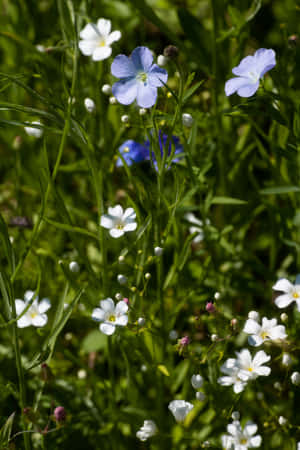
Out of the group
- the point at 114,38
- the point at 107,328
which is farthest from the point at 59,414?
the point at 114,38

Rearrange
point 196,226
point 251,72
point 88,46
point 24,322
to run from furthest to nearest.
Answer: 1. point 196,226
2. point 88,46
3. point 24,322
4. point 251,72

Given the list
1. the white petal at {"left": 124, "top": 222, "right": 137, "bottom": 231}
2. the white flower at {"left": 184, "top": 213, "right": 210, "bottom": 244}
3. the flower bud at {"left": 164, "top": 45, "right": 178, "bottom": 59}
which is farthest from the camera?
the white flower at {"left": 184, "top": 213, "right": 210, "bottom": 244}

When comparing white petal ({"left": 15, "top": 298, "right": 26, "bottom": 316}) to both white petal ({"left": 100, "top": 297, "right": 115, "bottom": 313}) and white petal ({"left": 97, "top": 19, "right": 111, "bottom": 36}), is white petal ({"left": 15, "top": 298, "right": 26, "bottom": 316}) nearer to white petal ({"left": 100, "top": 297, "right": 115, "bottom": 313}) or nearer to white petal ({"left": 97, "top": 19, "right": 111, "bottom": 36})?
white petal ({"left": 100, "top": 297, "right": 115, "bottom": 313})

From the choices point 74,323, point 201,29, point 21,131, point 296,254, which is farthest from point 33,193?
point 296,254

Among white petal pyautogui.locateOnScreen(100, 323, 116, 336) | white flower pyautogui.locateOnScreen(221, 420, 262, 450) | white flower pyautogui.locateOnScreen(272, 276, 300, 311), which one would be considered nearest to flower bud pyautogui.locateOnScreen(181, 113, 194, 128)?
white flower pyautogui.locateOnScreen(272, 276, 300, 311)

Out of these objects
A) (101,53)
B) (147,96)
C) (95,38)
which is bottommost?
(147,96)

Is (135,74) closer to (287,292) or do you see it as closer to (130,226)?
(130,226)

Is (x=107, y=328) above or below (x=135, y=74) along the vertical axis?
below

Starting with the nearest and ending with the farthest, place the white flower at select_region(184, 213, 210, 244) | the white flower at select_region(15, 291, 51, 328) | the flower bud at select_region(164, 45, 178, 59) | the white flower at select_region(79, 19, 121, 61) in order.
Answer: the flower bud at select_region(164, 45, 178, 59) < the white flower at select_region(15, 291, 51, 328) < the white flower at select_region(79, 19, 121, 61) < the white flower at select_region(184, 213, 210, 244)

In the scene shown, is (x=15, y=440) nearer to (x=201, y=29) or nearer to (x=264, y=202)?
(x=264, y=202)
